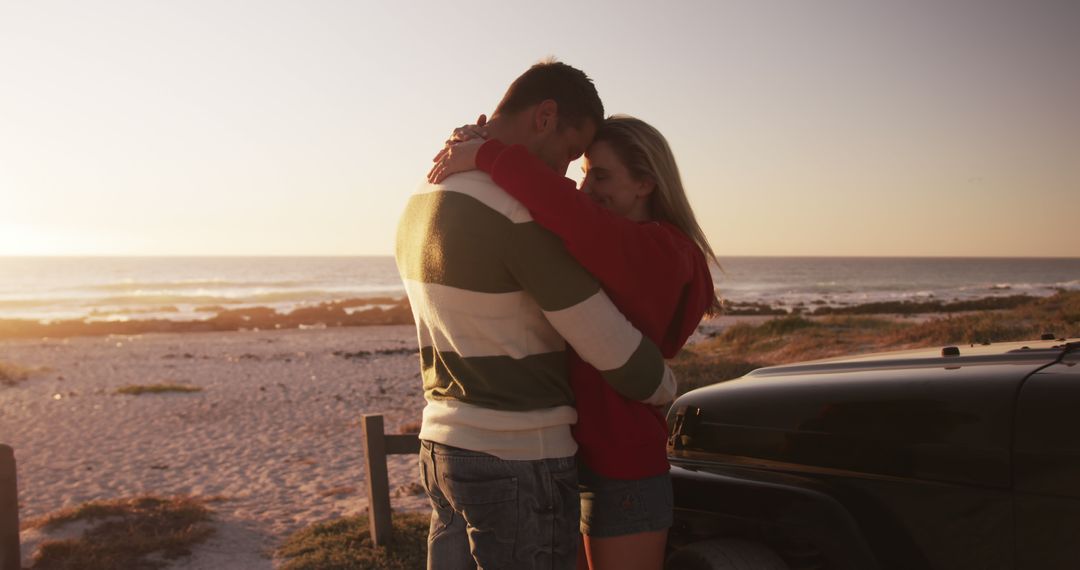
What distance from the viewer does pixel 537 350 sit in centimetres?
205

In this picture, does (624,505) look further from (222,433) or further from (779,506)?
(222,433)

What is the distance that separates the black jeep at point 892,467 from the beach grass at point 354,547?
3.84 meters

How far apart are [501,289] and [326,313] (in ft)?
142

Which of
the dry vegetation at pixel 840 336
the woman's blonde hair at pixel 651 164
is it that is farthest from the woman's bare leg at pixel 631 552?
the dry vegetation at pixel 840 336

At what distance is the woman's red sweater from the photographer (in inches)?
77.4

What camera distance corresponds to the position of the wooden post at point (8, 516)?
470cm

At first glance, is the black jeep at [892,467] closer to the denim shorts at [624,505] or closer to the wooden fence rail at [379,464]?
the denim shorts at [624,505]

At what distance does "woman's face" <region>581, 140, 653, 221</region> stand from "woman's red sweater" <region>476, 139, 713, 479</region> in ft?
0.96

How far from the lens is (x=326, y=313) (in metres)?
43.7

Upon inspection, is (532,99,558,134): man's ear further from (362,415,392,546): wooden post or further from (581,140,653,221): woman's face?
(362,415,392,546): wooden post

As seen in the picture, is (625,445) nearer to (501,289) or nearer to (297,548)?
(501,289)

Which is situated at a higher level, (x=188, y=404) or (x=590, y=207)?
(x=590, y=207)

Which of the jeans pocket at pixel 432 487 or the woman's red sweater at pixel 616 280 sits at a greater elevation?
the woman's red sweater at pixel 616 280

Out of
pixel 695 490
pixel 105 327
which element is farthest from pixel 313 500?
pixel 105 327
